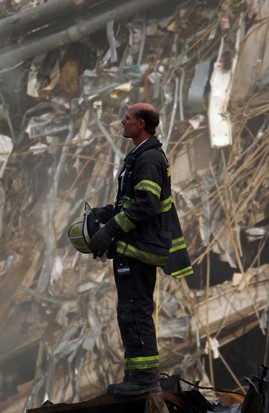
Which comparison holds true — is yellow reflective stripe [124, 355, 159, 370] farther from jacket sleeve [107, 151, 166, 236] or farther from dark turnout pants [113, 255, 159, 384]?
jacket sleeve [107, 151, 166, 236]

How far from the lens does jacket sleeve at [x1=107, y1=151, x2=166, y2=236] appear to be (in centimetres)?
455

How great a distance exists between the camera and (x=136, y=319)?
15.2ft

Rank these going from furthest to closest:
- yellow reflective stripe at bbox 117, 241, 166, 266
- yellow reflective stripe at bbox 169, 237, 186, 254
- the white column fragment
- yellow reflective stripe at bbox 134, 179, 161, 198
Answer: the white column fragment < yellow reflective stripe at bbox 169, 237, 186, 254 < yellow reflective stripe at bbox 117, 241, 166, 266 < yellow reflective stripe at bbox 134, 179, 161, 198

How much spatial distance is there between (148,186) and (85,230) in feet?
1.53

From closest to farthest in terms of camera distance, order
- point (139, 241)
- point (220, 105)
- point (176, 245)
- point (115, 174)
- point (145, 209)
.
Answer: point (145, 209)
point (139, 241)
point (176, 245)
point (220, 105)
point (115, 174)

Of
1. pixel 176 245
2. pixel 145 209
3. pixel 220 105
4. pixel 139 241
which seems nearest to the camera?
pixel 145 209

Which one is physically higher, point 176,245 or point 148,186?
point 148,186

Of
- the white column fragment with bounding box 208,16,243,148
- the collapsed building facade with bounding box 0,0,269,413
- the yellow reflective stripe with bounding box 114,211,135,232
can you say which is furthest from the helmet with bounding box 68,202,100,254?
A: the white column fragment with bounding box 208,16,243,148

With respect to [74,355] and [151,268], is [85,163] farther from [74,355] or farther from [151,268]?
[151,268]

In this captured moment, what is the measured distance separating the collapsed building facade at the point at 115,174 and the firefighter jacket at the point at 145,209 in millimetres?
3011

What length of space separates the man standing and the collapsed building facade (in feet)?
9.57

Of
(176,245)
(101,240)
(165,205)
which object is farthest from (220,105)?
(101,240)

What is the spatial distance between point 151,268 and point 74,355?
306 centimetres

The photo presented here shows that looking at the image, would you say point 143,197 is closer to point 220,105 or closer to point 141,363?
point 141,363
